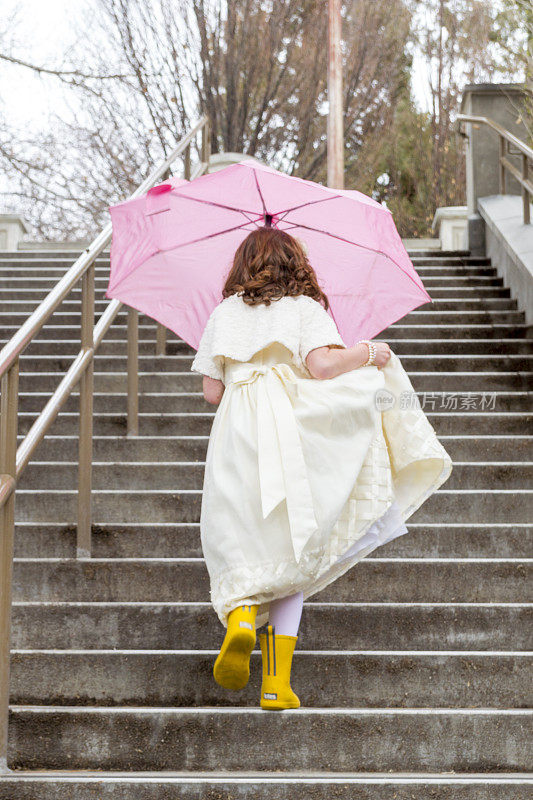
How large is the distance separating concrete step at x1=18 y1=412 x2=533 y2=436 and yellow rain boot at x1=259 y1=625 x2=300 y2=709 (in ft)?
7.14

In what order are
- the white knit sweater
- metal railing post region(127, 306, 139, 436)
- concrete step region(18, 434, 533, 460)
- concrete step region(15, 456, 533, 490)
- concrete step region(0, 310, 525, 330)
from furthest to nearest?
concrete step region(0, 310, 525, 330), metal railing post region(127, 306, 139, 436), concrete step region(18, 434, 533, 460), concrete step region(15, 456, 533, 490), the white knit sweater

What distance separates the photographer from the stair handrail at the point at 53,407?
274 cm

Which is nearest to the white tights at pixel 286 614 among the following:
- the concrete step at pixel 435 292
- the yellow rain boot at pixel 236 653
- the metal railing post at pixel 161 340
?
the yellow rain boot at pixel 236 653

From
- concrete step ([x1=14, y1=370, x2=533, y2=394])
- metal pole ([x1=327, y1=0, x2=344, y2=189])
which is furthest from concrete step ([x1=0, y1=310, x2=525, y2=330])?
metal pole ([x1=327, y1=0, x2=344, y2=189])

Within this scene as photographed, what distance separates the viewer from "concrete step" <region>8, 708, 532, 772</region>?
111 inches

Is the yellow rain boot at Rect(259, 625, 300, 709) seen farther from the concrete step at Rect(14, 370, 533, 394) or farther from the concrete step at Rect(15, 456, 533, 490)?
the concrete step at Rect(14, 370, 533, 394)

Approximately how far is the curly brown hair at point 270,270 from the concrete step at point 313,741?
3.91 feet

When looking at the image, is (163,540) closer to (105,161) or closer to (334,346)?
(334,346)

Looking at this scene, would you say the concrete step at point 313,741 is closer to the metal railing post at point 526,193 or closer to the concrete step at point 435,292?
the concrete step at point 435,292

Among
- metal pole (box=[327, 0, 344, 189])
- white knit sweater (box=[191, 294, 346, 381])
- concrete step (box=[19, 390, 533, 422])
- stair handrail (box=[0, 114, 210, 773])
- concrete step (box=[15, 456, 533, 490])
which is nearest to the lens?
stair handrail (box=[0, 114, 210, 773])

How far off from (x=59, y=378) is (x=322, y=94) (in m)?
10.8

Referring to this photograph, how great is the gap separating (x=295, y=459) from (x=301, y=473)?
0.14 feet

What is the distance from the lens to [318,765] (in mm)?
2822

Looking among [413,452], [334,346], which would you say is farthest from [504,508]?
[334,346]
